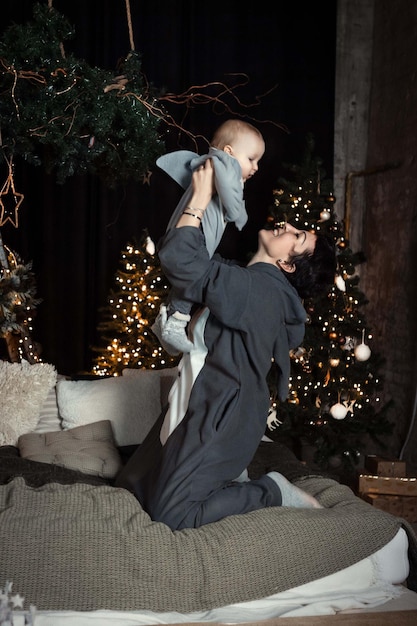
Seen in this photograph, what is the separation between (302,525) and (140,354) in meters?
3.10

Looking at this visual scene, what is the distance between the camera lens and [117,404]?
3.88 metres

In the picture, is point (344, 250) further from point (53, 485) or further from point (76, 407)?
point (53, 485)

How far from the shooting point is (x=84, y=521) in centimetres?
253

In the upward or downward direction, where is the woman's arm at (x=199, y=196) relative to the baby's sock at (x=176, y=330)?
upward

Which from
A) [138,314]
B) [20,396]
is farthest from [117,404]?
[138,314]

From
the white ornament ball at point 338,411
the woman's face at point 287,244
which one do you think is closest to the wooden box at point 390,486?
the white ornament ball at point 338,411

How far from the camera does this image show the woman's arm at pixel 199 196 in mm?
2625

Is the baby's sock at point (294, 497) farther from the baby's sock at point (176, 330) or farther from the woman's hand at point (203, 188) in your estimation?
the woman's hand at point (203, 188)

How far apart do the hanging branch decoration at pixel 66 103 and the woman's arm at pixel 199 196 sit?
1098 millimetres

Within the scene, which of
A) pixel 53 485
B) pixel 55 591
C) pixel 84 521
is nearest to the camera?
pixel 55 591

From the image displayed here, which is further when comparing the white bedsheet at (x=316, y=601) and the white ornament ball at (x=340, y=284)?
the white ornament ball at (x=340, y=284)

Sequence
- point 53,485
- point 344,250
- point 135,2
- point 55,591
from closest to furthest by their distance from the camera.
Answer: point 55,591 < point 53,485 < point 344,250 < point 135,2

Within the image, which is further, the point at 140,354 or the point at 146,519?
the point at 140,354

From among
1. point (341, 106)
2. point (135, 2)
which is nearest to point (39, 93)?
point (135, 2)
